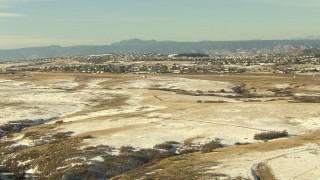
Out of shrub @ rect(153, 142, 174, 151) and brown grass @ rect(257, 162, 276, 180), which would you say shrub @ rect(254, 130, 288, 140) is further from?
brown grass @ rect(257, 162, 276, 180)

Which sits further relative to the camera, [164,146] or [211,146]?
[164,146]

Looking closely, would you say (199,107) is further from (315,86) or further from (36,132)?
(315,86)

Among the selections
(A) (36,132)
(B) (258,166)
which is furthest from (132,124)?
(B) (258,166)

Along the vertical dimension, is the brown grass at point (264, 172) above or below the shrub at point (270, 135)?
above

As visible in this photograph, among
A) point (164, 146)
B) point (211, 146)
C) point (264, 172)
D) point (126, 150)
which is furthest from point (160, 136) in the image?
point (264, 172)

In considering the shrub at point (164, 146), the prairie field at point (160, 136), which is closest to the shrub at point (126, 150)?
the prairie field at point (160, 136)

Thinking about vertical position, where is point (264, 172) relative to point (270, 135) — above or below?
above

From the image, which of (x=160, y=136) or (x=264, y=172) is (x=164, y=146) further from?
(x=264, y=172)

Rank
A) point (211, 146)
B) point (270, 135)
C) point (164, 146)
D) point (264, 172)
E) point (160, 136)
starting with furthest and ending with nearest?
point (160, 136), point (270, 135), point (164, 146), point (211, 146), point (264, 172)

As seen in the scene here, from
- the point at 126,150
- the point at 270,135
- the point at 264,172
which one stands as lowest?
the point at 126,150

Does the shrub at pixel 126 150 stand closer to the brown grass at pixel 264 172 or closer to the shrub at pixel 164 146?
the shrub at pixel 164 146

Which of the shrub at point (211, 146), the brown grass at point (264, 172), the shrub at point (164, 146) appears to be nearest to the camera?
the brown grass at point (264, 172)

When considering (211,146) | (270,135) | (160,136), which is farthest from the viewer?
(160,136)
